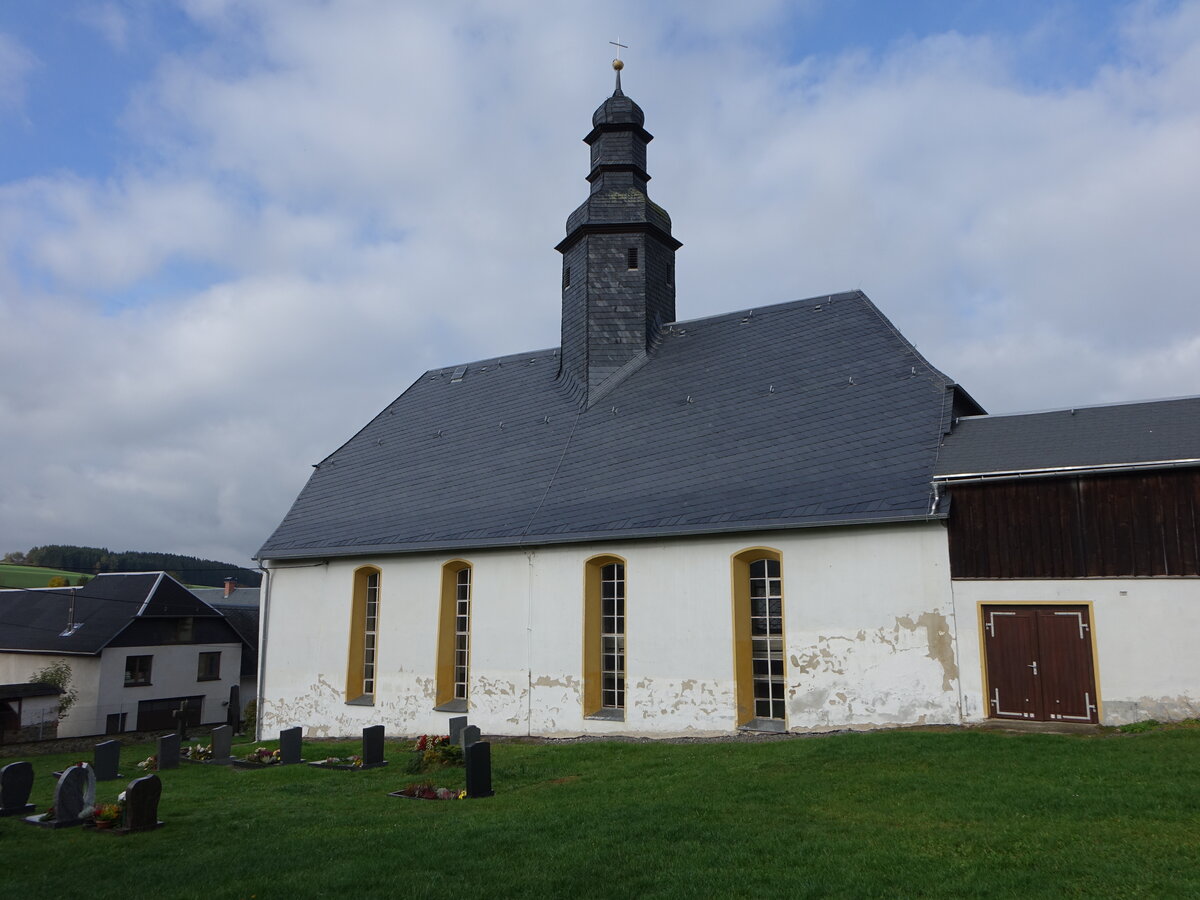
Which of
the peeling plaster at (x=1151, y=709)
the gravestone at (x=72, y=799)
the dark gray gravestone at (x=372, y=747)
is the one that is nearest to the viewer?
the gravestone at (x=72, y=799)

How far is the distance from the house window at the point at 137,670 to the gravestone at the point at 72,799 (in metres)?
25.7

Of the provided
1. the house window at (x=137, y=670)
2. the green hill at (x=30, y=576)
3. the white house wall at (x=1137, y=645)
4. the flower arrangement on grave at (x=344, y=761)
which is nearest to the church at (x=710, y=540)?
the white house wall at (x=1137, y=645)

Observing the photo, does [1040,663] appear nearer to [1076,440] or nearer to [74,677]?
[1076,440]

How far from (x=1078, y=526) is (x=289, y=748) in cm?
1273

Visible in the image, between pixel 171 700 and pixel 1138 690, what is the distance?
33249 mm

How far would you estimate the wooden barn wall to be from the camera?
11.7m

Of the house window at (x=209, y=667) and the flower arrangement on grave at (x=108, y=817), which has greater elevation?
the house window at (x=209, y=667)

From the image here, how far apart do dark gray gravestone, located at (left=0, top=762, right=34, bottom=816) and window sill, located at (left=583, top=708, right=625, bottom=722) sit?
822 cm

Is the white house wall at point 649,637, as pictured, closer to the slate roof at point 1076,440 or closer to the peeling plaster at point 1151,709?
the slate roof at point 1076,440

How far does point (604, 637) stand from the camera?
15805 mm

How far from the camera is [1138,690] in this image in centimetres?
1161

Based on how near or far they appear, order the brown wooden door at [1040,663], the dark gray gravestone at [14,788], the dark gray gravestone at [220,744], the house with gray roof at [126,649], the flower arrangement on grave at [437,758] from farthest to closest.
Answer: the house with gray roof at [126,649]
the dark gray gravestone at [220,744]
the flower arrangement on grave at [437,758]
the brown wooden door at [1040,663]
the dark gray gravestone at [14,788]

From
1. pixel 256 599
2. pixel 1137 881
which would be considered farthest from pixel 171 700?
pixel 1137 881

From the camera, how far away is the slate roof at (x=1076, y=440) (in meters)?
12.2
